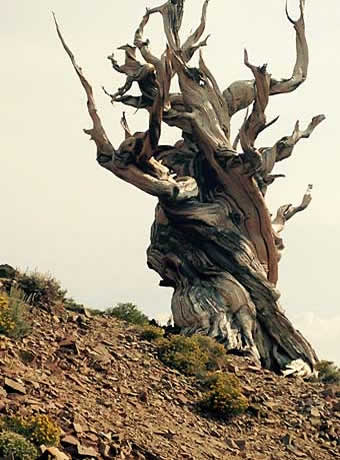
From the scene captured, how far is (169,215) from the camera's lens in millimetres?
26719

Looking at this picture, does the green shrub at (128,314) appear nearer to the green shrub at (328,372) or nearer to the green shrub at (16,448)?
the green shrub at (328,372)

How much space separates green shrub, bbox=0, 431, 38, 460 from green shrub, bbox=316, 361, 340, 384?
14.0 meters

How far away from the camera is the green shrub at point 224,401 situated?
743 inches

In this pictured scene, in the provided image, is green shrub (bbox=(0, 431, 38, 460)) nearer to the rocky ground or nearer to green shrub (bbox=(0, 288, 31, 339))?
the rocky ground

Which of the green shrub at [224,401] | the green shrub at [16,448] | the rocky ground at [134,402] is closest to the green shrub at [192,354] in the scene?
the rocky ground at [134,402]

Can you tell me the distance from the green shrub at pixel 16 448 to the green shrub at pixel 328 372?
14.0 metres

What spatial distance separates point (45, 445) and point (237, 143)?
16.9 metres

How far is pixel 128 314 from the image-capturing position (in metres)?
25.8

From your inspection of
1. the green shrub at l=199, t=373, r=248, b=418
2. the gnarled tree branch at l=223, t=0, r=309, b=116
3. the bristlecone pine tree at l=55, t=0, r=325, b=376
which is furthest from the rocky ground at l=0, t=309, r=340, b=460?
the gnarled tree branch at l=223, t=0, r=309, b=116

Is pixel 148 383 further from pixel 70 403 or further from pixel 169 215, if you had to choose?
pixel 169 215

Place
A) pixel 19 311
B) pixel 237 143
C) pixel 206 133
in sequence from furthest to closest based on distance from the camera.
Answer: pixel 237 143, pixel 206 133, pixel 19 311

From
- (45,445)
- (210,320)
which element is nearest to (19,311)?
(45,445)

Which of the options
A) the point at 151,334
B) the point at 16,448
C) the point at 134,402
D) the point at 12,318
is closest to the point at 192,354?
the point at 151,334

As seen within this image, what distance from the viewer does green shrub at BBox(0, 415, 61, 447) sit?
13429 mm
